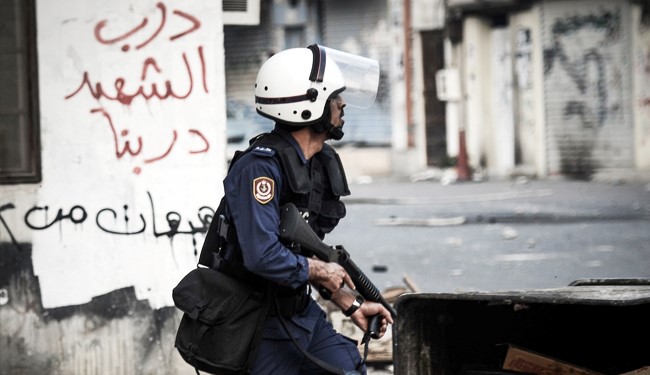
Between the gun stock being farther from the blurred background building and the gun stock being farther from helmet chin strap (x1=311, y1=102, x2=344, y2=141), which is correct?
the blurred background building

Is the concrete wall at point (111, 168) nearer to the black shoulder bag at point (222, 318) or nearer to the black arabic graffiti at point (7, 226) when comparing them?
the black arabic graffiti at point (7, 226)

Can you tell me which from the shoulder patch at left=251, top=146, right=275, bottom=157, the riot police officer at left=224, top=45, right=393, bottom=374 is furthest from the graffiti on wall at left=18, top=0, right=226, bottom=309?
the shoulder patch at left=251, top=146, right=275, bottom=157

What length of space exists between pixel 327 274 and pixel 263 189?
1.13ft

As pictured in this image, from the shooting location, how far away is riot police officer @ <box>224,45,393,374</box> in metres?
3.46

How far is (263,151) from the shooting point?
355 cm

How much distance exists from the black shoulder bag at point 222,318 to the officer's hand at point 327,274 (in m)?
0.17

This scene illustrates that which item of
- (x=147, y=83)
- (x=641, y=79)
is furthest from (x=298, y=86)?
(x=641, y=79)

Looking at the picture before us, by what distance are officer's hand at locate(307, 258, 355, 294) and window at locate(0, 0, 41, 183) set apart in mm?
2960

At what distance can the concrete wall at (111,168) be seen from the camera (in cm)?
605

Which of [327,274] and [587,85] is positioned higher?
[587,85]

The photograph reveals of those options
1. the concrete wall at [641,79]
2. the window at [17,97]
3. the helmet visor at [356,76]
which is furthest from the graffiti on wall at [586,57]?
the helmet visor at [356,76]

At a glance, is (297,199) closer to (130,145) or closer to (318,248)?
(318,248)

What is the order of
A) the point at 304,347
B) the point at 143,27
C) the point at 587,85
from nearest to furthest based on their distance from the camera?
1. the point at 304,347
2. the point at 143,27
3. the point at 587,85

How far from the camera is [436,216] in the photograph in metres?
10.8
